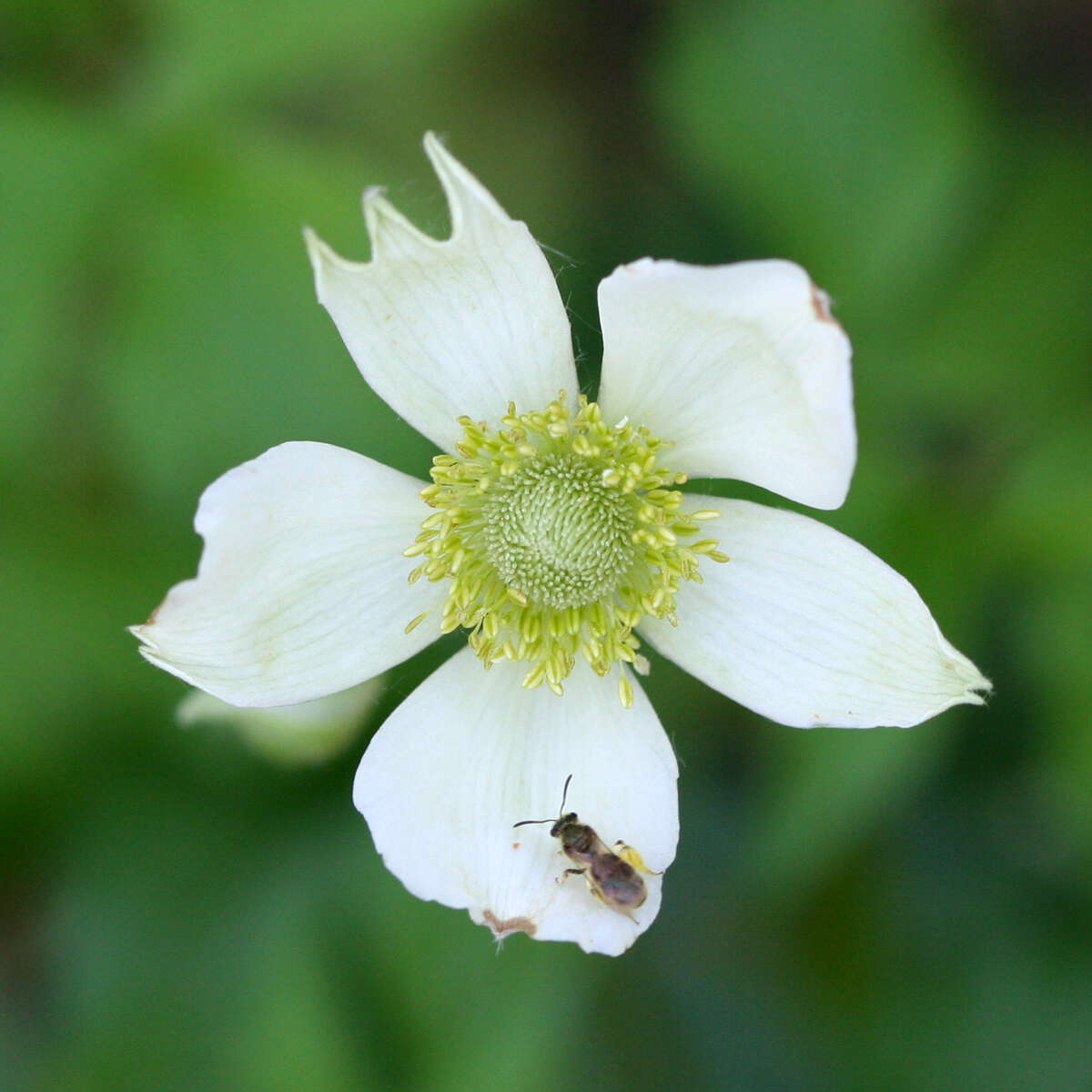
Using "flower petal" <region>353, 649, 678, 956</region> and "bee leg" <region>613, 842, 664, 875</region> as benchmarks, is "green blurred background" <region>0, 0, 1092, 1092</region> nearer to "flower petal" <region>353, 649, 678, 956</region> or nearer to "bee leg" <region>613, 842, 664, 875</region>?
"flower petal" <region>353, 649, 678, 956</region>

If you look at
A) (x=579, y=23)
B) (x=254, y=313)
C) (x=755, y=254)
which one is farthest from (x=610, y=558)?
(x=579, y=23)

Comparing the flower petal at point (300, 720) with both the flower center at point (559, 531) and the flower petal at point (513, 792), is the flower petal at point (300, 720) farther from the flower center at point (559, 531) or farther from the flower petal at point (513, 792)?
the flower center at point (559, 531)

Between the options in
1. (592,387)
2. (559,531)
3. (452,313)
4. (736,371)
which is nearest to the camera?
(736,371)

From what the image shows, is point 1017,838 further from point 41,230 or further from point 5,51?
point 5,51

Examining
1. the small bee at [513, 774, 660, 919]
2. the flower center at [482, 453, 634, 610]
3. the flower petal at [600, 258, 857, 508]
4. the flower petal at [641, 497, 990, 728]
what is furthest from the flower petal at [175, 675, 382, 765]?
the flower petal at [600, 258, 857, 508]

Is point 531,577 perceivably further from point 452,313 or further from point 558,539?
point 452,313

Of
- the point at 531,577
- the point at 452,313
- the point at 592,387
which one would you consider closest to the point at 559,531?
the point at 531,577

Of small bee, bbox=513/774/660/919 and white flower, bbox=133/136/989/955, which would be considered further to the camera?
small bee, bbox=513/774/660/919
